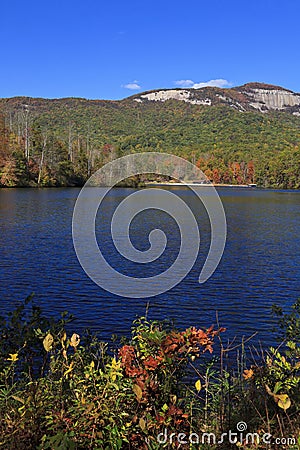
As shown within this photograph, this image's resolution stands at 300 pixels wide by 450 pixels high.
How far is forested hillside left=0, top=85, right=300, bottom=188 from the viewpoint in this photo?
83.3m

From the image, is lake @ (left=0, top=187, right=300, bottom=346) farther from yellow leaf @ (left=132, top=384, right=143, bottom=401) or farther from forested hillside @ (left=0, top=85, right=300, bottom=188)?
forested hillside @ (left=0, top=85, right=300, bottom=188)

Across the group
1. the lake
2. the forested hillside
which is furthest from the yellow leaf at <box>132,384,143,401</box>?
the forested hillside

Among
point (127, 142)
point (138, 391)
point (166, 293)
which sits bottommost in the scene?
point (166, 293)

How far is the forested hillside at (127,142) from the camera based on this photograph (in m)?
83.3

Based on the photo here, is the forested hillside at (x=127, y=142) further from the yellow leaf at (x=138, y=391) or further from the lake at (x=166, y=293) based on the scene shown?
the yellow leaf at (x=138, y=391)

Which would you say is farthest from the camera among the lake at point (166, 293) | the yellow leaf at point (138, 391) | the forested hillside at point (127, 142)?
the forested hillside at point (127, 142)

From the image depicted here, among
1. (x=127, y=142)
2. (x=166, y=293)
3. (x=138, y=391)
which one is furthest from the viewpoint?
(x=127, y=142)

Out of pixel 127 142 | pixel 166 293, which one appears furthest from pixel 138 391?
pixel 127 142

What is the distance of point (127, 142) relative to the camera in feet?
493

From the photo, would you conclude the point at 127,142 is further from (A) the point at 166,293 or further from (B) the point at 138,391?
(B) the point at 138,391

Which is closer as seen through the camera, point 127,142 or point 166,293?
point 166,293

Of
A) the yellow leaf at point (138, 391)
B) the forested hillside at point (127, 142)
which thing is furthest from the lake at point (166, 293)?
the forested hillside at point (127, 142)

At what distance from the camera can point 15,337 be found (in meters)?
5.07

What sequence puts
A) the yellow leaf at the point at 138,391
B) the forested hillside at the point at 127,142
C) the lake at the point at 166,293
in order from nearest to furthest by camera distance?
the yellow leaf at the point at 138,391 < the lake at the point at 166,293 < the forested hillside at the point at 127,142
